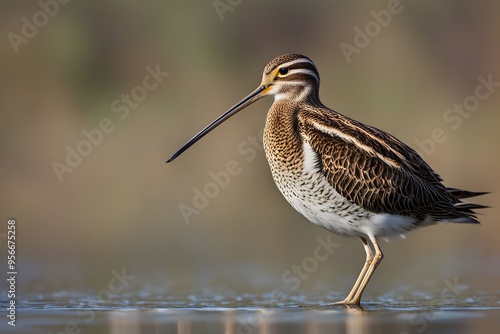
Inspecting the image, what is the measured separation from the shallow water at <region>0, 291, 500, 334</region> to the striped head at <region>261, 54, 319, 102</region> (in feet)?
6.18

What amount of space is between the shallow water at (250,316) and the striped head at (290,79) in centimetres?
188

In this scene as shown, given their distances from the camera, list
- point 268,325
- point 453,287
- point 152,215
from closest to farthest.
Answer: point 268,325 < point 453,287 < point 152,215

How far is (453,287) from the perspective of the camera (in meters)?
12.1

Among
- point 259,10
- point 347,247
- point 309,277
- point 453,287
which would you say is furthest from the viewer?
point 259,10

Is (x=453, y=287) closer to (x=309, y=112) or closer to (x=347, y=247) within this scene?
(x=309, y=112)

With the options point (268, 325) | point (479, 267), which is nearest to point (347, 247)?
point (479, 267)

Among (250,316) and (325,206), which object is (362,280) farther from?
(250,316)

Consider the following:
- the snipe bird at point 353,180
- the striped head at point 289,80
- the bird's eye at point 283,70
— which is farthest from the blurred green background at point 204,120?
the bird's eye at point 283,70

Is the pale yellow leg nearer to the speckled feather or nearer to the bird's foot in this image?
the bird's foot

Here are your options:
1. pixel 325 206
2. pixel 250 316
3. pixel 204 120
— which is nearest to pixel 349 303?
pixel 325 206

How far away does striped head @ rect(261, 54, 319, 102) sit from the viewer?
11648 millimetres

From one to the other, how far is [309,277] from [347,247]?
312 cm

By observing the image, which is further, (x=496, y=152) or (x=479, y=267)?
(x=496, y=152)

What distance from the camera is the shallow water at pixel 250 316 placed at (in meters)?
8.85
